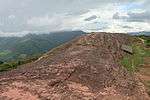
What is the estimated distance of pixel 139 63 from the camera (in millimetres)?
42969

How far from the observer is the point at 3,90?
2147 cm

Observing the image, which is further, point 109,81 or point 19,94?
point 109,81

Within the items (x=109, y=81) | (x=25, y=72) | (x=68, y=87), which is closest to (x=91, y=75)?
(x=109, y=81)

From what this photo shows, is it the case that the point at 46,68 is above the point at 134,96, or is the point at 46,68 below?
above

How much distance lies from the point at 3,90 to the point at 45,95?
273 cm

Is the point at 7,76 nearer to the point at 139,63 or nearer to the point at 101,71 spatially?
the point at 101,71

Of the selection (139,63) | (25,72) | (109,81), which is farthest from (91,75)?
(139,63)

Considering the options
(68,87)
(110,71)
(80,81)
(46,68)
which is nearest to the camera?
(68,87)

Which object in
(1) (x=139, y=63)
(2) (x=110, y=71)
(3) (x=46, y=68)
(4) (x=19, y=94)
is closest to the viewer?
(4) (x=19, y=94)

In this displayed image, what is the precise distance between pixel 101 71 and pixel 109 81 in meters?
1.78

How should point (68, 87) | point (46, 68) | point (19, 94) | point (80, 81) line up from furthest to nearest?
point (46, 68) → point (80, 81) → point (68, 87) → point (19, 94)

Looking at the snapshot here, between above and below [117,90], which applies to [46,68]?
above

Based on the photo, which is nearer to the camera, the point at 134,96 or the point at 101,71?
the point at 134,96

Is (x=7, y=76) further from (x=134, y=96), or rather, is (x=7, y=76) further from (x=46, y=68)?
(x=134, y=96)
